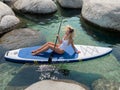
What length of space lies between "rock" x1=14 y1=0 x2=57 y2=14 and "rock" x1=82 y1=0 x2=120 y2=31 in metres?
2.64

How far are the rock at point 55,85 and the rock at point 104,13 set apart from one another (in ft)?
19.1

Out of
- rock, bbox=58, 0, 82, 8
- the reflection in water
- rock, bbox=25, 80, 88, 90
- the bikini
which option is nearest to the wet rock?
rock, bbox=25, 80, 88, 90

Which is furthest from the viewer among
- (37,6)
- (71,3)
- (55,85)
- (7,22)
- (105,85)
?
(71,3)

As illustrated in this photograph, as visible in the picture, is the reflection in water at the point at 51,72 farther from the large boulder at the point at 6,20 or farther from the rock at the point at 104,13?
the rock at the point at 104,13

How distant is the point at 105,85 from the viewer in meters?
10.6

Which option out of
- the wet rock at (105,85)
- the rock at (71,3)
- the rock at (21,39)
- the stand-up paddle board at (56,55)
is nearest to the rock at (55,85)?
the wet rock at (105,85)

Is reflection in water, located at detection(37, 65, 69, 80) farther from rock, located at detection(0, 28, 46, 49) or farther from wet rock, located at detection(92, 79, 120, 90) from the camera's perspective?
rock, located at detection(0, 28, 46, 49)

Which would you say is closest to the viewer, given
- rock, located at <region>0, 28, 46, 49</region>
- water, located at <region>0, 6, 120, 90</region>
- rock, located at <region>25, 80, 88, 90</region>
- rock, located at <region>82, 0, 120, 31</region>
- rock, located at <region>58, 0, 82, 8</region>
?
rock, located at <region>25, 80, 88, 90</region>

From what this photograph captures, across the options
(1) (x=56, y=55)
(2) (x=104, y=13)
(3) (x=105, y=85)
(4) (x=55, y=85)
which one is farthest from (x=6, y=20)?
(3) (x=105, y=85)

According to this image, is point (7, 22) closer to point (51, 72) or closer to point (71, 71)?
point (51, 72)

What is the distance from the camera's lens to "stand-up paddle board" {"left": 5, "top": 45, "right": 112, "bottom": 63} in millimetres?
11766

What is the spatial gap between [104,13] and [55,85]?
6.60m

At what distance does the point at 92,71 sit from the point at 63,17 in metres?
6.83

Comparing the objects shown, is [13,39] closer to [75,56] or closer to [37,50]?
[37,50]
